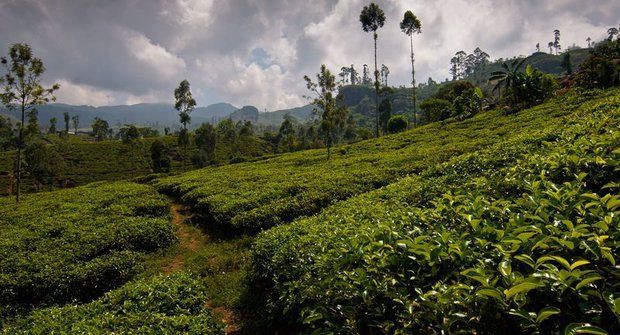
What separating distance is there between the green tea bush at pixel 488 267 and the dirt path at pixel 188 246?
2.08 m

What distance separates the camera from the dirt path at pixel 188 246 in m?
10.3

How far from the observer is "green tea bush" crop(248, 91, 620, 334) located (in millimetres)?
3189

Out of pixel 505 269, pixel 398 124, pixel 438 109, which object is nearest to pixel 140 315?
pixel 505 269

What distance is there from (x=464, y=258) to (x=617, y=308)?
1.91 meters

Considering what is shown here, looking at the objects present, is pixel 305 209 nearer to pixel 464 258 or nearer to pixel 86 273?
pixel 86 273

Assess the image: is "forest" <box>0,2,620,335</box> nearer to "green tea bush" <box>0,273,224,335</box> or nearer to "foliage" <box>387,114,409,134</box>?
"green tea bush" <box>0,273,224,335</box>

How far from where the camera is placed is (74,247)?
606 inches

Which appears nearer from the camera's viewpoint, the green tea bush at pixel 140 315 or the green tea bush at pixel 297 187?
the green tea bush at pixel 140 315

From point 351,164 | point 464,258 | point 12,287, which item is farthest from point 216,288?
point 351,164

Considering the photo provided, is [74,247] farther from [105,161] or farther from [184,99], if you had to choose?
[105,161]

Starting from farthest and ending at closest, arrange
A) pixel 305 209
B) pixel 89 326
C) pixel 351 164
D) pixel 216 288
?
pixel 351 164 → pixel 305 209 → pixel 216 288 → pixel 89 326

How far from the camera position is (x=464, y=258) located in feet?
14.6

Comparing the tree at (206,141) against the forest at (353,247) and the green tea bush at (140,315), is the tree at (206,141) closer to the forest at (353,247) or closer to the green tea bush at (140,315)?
the forest at (353,247)

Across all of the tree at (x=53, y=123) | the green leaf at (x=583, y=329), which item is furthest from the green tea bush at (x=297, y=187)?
the tree at (x=53, y=123)
